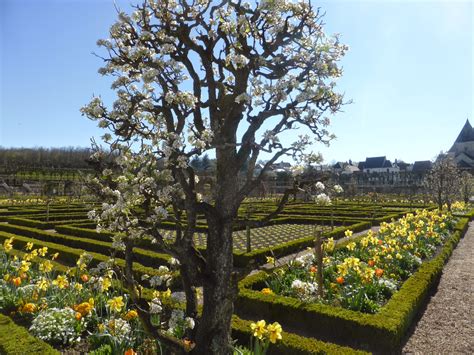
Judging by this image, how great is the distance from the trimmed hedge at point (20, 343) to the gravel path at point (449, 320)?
535cm

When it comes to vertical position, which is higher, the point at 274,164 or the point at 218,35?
the point at 218,35

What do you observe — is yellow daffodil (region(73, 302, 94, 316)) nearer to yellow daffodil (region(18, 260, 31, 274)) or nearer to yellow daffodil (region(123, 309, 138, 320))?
yellow daffodil (region(123, 309, 138, 320))

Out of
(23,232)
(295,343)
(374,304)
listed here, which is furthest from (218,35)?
(23,232)

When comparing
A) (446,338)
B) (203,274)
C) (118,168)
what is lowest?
(446,338)

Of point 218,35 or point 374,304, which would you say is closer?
point 218,35

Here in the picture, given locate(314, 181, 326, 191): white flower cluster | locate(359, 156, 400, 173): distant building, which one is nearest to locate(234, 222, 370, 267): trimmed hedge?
locate(314, 181, 326, 191): white flower cluster

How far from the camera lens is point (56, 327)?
528cm

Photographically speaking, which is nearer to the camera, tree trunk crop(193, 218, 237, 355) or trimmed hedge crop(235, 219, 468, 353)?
tree trunk crop(193, 218, 237, 355)

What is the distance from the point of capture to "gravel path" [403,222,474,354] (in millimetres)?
5980

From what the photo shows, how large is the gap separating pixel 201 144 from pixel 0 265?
24.4 feet

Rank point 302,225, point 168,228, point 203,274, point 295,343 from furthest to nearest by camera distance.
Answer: point 302,225, point 168,228, point 295,343, point 203,274

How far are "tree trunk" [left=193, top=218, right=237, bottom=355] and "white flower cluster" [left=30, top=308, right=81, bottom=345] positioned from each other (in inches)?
A: 92.5

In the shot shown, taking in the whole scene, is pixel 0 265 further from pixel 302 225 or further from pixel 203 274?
pixel 302 225

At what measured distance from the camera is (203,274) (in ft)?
13.5
